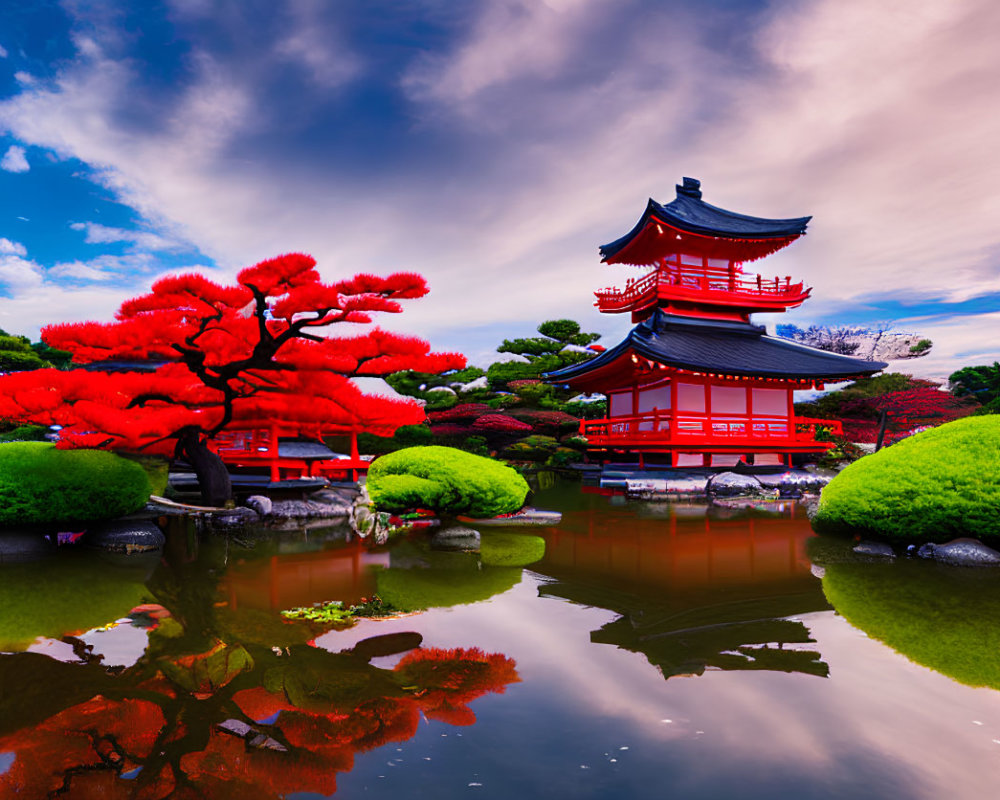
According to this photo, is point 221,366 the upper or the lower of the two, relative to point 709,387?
lower

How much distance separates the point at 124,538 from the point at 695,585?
8531 millimetres

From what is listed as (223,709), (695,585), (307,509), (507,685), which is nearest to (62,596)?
(223,709)

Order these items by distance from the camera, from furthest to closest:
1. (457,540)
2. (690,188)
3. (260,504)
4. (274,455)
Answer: (690,188), (274,455), (260,504), (457,540)

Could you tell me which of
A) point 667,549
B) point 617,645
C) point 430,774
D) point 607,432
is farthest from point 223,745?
point 607,432

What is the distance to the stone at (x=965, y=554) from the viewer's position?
7.45m

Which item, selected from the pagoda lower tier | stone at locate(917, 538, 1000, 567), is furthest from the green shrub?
stone at locate(917, 538, 1000, 567)

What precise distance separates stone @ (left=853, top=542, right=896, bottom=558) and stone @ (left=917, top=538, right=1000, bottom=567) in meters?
0.42

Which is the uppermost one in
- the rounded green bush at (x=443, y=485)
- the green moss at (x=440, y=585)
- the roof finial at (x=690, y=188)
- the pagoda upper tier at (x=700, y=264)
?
the roof finial at (x=690, y=188)

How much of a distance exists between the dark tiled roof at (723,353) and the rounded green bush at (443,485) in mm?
8997

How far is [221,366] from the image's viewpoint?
10469 millimetres

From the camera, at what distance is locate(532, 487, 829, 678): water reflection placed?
15.3 ft

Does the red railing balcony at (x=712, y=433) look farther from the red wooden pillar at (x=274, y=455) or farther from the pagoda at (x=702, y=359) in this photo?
the red wooden pillar at (x=274, y=455)

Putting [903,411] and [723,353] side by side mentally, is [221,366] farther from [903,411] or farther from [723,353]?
[903,411]

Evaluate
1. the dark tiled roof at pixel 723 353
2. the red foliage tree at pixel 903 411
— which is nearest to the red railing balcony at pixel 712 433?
the dark tiled roof at pixel 723 353
